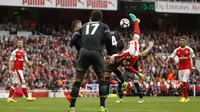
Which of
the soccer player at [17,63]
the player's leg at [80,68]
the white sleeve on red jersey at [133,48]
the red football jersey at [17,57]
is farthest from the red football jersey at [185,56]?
the player's leg at [80,68]

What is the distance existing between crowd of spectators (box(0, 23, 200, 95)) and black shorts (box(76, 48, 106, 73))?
19.7 m

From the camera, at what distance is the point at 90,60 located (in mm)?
14758

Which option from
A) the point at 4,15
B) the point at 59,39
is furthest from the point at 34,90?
the point at 4,15

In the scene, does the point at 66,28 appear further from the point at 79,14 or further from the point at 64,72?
the point at 64,72

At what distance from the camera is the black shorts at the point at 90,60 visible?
14641mm

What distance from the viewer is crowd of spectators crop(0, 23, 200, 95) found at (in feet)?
115

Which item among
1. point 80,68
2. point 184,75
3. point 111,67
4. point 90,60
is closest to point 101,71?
point 90,60

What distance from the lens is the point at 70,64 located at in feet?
125

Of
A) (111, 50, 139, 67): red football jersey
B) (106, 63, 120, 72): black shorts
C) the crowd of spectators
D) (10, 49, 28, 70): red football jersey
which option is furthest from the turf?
the crowd of spectators

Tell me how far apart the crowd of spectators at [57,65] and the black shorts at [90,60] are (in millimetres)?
19656

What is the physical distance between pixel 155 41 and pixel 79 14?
24.0 feet

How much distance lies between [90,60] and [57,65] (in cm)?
2295

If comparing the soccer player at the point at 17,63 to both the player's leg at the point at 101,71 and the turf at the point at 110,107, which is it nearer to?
the turf at the point at 110,107

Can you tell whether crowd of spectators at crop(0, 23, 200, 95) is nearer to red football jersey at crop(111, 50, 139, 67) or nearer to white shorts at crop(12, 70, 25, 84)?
white shorts at crop(12, 70, 25, 84)
